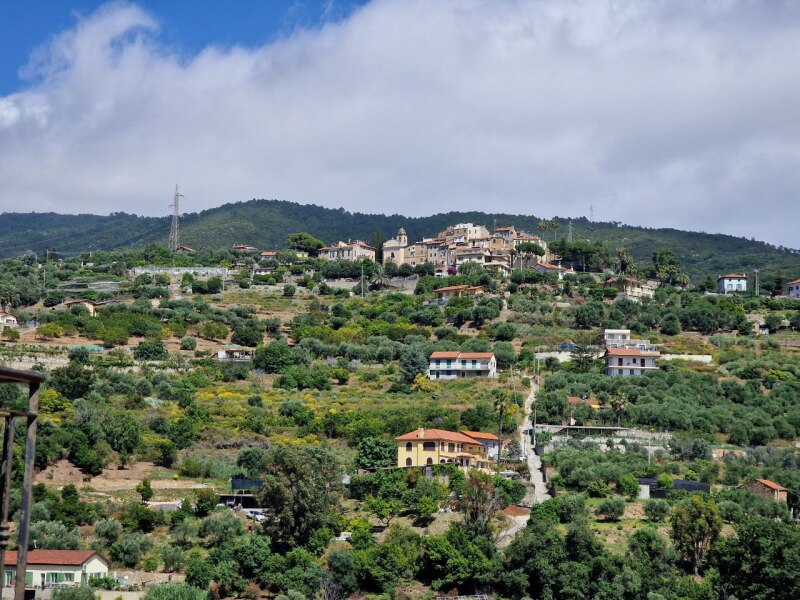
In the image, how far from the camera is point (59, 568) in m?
39.3

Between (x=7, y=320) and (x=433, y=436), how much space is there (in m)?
48.8

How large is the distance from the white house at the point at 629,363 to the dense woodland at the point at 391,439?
0.96 meters

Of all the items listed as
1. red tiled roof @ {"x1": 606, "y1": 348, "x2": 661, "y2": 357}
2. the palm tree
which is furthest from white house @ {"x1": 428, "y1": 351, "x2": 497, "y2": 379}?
the palm tree

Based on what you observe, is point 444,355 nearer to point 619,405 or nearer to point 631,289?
point 619,405

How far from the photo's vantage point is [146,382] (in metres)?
67.9

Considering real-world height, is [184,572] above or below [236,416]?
below

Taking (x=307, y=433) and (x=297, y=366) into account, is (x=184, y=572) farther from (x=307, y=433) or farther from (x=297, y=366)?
(x=297, y=366)

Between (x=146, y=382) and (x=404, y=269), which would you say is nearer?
(x=146, y=382)

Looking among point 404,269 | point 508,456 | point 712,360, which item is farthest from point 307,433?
point 404,269

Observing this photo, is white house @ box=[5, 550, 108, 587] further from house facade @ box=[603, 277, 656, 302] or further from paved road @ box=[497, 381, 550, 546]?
house facade @ box=[603, 277, 656, 302]

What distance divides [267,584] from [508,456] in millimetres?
20796

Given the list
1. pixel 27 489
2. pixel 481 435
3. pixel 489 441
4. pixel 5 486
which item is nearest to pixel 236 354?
pixel 481 435

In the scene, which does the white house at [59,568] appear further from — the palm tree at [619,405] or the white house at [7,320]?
the white house at [7,320]

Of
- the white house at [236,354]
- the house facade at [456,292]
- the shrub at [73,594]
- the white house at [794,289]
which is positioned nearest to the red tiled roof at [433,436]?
the shrub at [73,594]
